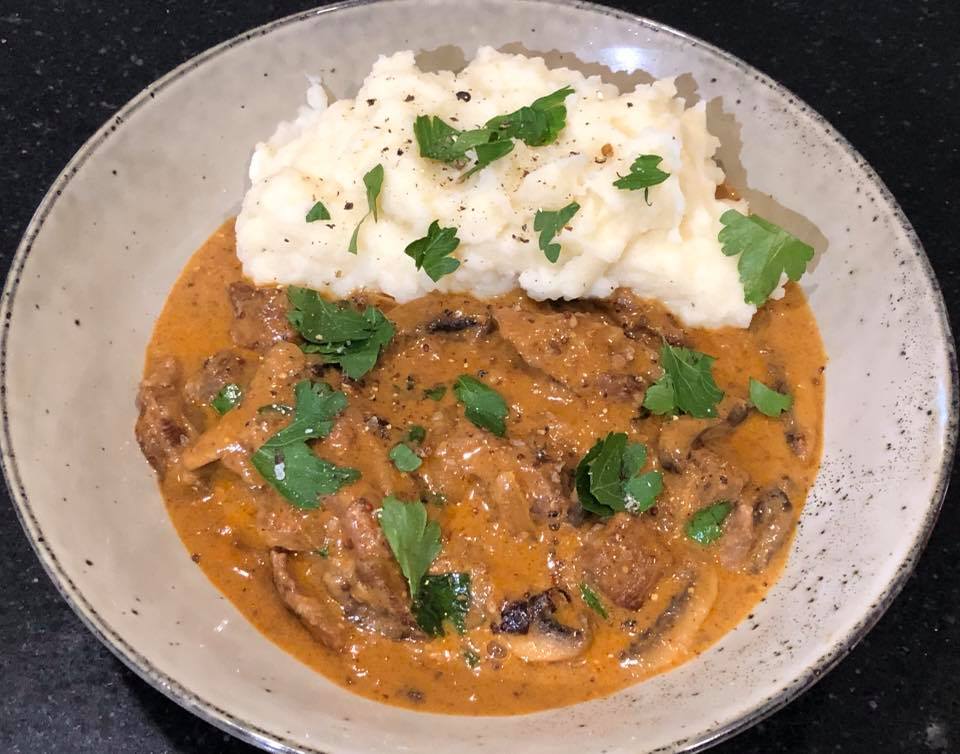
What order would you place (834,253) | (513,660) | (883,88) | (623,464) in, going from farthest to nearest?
(883,88) → (834,253) → (623,464) → (513,660)

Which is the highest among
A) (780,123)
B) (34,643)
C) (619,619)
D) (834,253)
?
(780,123)

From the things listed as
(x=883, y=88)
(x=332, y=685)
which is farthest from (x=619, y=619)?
(x=883, y=88)

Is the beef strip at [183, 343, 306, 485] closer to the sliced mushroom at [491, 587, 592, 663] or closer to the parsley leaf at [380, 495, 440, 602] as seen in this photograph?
the parsley leaf at [380, 495, 440, 602]

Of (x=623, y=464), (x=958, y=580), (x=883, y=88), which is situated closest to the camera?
(x=623, y=464)

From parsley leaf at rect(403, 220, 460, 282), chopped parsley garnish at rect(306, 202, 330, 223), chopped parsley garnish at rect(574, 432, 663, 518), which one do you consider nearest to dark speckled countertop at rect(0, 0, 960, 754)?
chopped parsley garnish at rect(574, 432, 663, 518)

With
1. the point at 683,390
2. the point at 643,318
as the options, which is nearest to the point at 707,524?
the point at 683,390

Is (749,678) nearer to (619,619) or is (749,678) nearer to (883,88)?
(619,619)

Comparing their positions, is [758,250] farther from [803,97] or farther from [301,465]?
[301,465]
